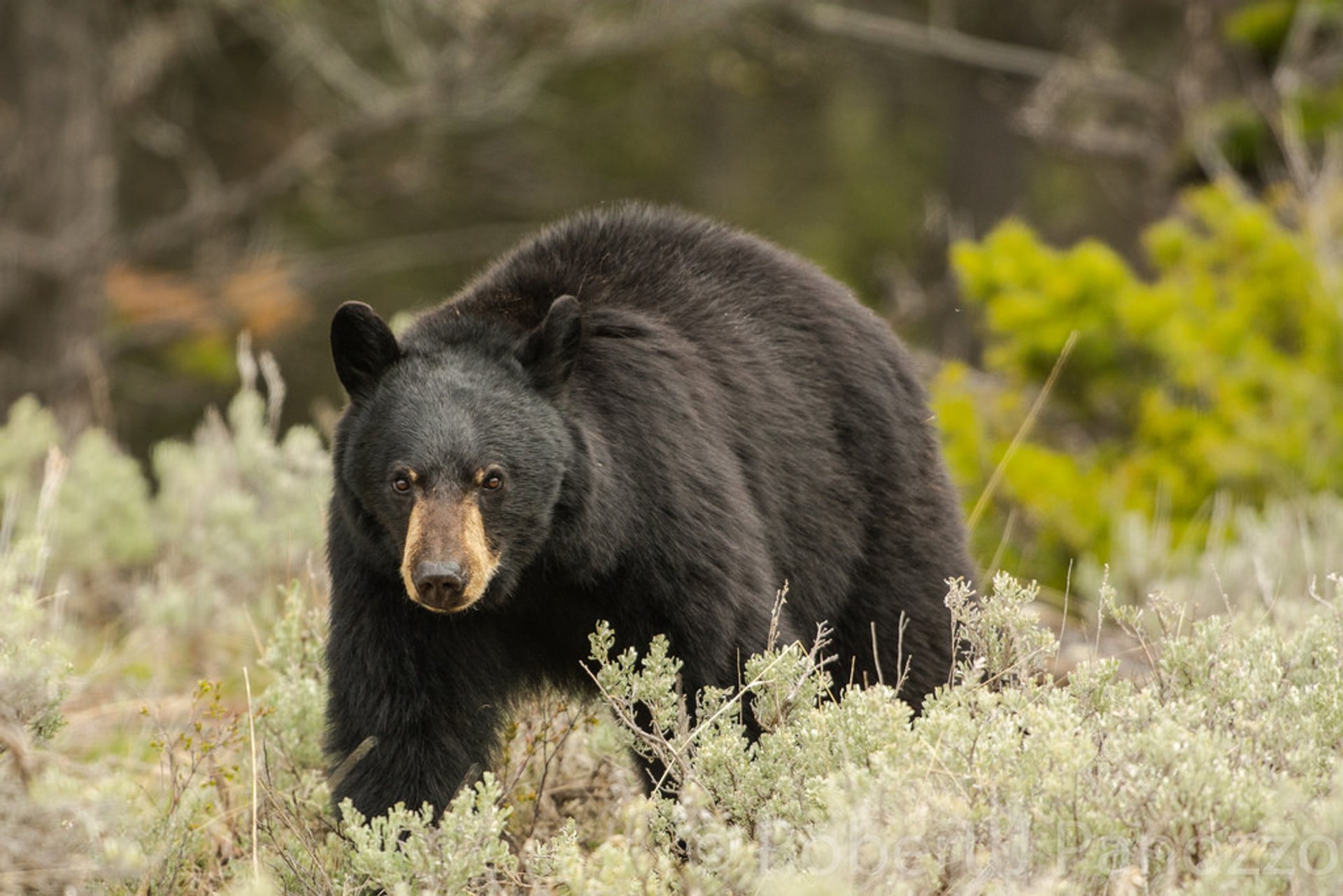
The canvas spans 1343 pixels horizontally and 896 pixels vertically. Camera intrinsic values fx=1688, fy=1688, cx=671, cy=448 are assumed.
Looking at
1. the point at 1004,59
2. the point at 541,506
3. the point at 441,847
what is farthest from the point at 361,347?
the point at 1004,59

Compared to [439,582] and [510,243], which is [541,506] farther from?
[510,243]

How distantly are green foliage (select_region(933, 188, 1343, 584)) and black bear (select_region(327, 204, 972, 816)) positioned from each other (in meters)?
3.33

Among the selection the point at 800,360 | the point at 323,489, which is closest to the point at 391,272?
the point at 323,489

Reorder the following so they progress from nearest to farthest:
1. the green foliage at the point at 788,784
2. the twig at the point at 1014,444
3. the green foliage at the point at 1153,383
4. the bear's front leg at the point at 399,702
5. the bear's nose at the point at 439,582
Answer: the green foliage at the point at 788,784, the bear's nose at the point at 439,582, the bear's front leg at the point at 399,702, the twig at the point at 1014,444, the green foliage at the point at 1153,383

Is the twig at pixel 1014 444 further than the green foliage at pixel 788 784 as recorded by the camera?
Yes

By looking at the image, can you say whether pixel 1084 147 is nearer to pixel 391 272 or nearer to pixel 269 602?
pixel 269 602

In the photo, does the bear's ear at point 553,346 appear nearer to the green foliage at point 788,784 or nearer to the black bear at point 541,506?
the black bear at point 541,506

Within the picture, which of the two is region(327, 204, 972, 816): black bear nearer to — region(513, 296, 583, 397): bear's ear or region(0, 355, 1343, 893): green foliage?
region(513, 296, 583, 397): bear's ear

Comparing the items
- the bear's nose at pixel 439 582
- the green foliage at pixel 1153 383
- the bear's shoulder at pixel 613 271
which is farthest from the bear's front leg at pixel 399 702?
the green foliage at pixel 1153 383

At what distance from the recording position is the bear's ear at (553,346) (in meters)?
3.50

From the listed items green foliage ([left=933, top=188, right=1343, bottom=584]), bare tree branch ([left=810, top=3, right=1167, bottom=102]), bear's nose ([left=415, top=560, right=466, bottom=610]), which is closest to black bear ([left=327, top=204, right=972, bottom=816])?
bear's nose ([left=415, top=560, right=466, bottom=610])

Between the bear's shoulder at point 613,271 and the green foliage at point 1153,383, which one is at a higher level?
the bear's shoulder at point 613,271

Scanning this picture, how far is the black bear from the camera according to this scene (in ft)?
11.2

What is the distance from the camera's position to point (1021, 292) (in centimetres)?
732
